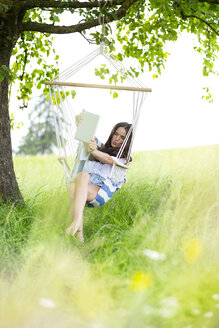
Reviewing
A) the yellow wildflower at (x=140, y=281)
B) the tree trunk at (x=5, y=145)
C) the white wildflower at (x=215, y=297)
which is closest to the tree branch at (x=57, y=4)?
the tree trunk at (x=5, y=145)

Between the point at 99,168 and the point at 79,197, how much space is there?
37 centimetres

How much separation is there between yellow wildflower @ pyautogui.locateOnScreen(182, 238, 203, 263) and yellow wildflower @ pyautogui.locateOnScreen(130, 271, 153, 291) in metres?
0.28

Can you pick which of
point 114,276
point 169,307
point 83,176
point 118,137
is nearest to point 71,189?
point 83,176

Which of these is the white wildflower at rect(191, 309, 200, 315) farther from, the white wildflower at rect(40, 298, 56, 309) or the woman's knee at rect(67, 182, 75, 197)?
the woman's knee at rect(67, 182, 75, 197)

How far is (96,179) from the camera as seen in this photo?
2930 mm

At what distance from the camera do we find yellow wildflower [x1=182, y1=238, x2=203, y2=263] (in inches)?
83.0

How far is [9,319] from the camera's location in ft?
5.99

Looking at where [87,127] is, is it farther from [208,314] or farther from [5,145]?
[208,314]

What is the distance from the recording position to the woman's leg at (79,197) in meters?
2.61

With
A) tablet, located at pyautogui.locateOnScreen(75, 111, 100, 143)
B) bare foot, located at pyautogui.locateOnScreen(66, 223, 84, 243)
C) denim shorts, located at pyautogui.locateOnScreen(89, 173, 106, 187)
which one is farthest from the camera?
denim shorts, located at pyautogui.locateOnScreen(89, 173, 106, 187)

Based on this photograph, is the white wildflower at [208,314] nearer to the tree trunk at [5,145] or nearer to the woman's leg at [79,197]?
the woman's leg at [79,197]

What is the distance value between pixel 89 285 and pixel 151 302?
0.34 meters

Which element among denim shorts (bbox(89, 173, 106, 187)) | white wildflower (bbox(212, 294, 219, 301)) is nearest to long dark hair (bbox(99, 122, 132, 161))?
denim shorts (bbox(89, 173, 106, 187))

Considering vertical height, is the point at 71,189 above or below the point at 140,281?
above
